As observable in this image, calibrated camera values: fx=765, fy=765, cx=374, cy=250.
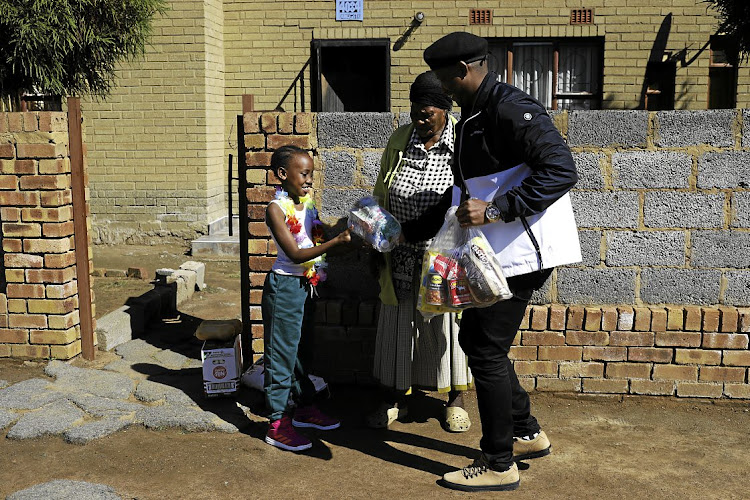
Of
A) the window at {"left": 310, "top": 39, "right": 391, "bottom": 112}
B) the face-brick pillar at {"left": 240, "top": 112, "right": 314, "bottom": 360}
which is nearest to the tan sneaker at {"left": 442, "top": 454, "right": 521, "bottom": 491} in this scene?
the face-brick pillar at {"left": 240, "top": 112, "right": 314, "bottom": 360}

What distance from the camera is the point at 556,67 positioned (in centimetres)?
1103

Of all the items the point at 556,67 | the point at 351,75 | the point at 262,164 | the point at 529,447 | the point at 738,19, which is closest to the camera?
the point at 529,447

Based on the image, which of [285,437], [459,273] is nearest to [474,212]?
[459,273]

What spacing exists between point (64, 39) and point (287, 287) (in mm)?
4974

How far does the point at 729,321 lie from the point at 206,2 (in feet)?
27.4

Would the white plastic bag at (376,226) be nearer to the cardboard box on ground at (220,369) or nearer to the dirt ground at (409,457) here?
the dirt ground at (409,457)

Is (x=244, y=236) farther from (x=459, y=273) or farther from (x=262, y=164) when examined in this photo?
(x=459, y=273)

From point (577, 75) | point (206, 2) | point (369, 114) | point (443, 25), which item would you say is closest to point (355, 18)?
point (443, 25)

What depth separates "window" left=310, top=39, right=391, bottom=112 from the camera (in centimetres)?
1105

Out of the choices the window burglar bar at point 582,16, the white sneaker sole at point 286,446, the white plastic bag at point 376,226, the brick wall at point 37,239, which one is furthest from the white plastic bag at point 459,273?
the window burglar bar at point 582,16

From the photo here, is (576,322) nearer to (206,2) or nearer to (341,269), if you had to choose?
(341,269)

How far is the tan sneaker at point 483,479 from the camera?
3.46 m

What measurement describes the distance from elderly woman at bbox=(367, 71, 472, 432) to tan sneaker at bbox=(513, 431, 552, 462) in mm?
503

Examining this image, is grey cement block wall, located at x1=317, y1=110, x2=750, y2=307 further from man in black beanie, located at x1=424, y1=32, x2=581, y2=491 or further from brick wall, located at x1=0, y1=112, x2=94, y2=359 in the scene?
brick wall, located at x1=0, y1=112, x2=94, y2=359
